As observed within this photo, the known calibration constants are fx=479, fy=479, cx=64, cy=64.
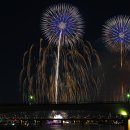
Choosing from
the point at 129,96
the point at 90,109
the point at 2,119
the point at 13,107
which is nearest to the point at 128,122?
the point at 129,96

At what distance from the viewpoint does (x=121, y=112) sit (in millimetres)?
137125

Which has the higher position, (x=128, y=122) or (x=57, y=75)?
(x=57, y=75)

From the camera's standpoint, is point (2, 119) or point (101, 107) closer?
point (101, 107)

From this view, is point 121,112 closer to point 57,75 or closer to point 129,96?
point 129,96

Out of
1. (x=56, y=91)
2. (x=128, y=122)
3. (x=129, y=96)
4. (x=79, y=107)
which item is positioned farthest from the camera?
(x=79, y=107)

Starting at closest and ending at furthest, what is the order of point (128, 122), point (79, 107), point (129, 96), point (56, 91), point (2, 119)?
point (56, 91) < point (128, 122) < point (129, 96) < point (79, 107) < point (2, 119)

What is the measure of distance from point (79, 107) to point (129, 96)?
15.8 m

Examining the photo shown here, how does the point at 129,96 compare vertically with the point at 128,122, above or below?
above

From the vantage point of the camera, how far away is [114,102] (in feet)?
448

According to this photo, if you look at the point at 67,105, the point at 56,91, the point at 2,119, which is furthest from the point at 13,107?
the point at 2,119

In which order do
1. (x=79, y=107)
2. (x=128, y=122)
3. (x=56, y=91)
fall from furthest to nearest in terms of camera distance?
(x=79, y=107) → (x=128, y=122) → (x=56, y=91)

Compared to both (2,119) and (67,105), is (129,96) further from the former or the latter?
(2,119)

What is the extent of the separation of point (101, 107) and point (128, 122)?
90.4 feet

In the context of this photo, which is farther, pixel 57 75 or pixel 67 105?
pixel 67 105
